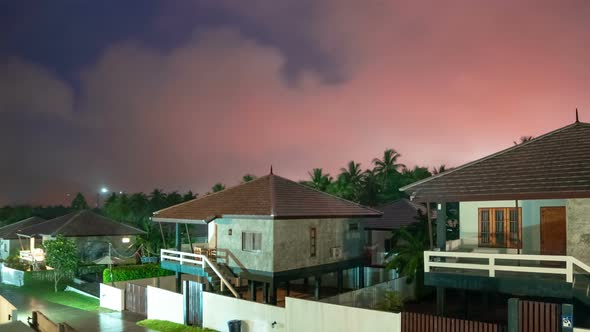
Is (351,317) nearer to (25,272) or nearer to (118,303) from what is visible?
(118,303)

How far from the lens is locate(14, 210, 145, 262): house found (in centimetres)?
3897

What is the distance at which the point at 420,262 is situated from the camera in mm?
19797

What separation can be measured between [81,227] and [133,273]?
542 inches

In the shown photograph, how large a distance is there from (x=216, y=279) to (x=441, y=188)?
12.1 metres

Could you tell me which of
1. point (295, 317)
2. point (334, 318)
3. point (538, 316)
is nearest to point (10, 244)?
point (295, 317)

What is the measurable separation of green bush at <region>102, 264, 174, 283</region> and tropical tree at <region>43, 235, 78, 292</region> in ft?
13.0

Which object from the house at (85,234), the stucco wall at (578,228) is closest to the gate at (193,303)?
the stucco wall at (578,228)

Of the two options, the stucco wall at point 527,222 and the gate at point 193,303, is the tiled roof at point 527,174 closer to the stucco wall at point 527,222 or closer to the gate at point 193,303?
the stucco wall at point 527,222

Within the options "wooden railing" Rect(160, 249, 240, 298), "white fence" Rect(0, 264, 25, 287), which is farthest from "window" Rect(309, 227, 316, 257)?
"white fence" Rect(0, 264, 25, 287)

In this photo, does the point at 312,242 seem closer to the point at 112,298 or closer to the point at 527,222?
the point at 527,222

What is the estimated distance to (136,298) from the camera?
23.7 metres

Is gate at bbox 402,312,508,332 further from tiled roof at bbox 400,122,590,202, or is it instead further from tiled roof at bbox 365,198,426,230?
tiled roof at bbox 365,198,426,230

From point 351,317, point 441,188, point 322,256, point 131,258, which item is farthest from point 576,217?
point 131,258

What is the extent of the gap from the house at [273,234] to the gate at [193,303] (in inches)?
74.7
